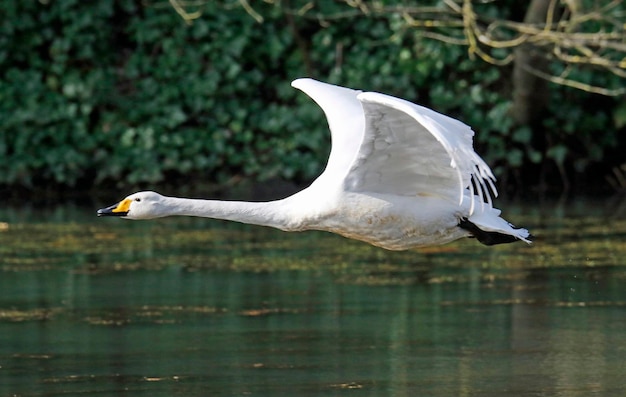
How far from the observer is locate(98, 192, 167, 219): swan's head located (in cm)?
759

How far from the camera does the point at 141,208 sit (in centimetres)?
761

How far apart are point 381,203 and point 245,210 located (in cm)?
73

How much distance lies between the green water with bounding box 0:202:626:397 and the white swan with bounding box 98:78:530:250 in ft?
2.42

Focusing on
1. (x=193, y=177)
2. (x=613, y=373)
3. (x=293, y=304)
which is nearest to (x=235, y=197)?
(x=193, y=177)

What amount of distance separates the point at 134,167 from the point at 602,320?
834cm

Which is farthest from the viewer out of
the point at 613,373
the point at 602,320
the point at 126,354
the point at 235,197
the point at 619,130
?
the point at 619,130

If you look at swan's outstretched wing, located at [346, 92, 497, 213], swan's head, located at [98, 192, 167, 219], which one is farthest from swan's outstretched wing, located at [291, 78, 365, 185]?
swan's head, located at [98, 192, 167, 219]

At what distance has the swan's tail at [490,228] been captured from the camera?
7625 mm

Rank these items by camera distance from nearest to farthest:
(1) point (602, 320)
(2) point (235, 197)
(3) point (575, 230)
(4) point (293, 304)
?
(1) point (602, 320) → (4) point (293, 304) → (3) point (575, 230) → (2) point (235, 197)

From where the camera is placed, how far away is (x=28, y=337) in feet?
27.9

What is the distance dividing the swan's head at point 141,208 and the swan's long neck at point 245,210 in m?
0.04

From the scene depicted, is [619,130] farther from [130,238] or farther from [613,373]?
[613,373]

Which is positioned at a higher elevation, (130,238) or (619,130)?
(619,130)

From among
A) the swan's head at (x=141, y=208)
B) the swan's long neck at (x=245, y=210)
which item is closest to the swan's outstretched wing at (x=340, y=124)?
the swan's long neck at (x=245, y=210)
